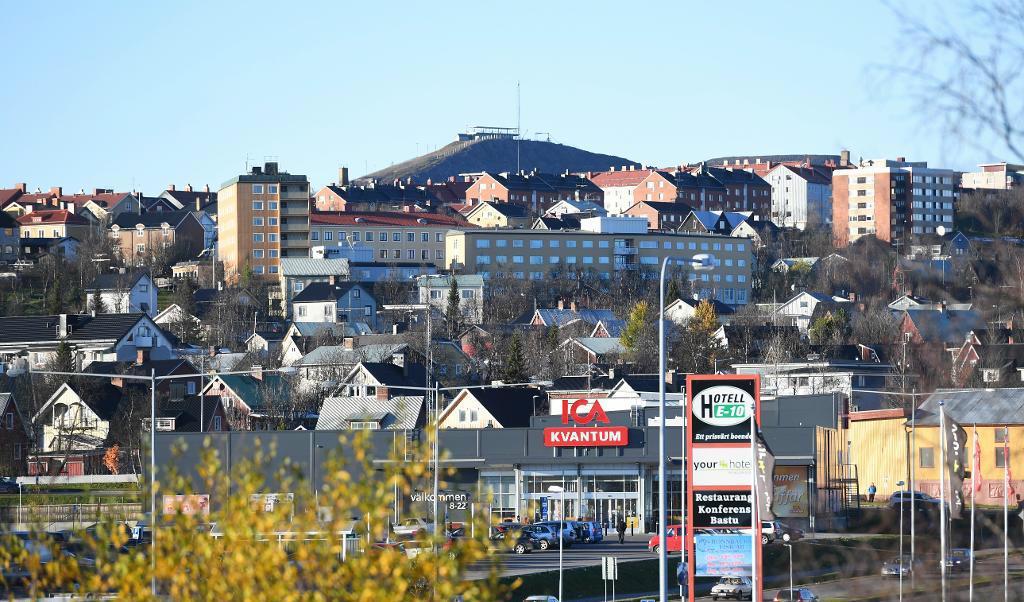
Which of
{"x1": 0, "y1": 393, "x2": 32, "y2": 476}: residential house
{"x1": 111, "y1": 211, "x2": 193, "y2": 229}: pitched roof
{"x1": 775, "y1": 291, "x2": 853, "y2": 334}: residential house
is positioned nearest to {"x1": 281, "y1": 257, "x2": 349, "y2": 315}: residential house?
{"x1": 111, "y1": 211, "x2": 193, "y2": 229}: pitched roof

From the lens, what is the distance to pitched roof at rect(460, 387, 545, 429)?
86.1 m

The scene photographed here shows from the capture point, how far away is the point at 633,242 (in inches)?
7008

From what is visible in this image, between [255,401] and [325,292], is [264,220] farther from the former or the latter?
[255,401]

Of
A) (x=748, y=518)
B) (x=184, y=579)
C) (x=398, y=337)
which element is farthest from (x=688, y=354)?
(x=184, y=579)

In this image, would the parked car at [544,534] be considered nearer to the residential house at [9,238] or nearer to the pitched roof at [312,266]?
Answer: the pitched roof at [312,266]

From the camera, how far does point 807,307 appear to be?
159 metres

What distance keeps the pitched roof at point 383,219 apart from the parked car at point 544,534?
127 meters

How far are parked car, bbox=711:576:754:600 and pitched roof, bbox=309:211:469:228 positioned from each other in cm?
14227

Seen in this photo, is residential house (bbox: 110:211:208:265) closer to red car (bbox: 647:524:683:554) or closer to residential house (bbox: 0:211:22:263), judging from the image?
residential house (bbox: 0:211:22:263)

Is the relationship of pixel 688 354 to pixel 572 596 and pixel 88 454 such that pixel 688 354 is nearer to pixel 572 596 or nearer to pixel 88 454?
pixel 88 454

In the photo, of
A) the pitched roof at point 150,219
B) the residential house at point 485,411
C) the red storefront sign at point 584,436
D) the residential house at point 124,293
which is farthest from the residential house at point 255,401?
the pitched roof at point 150,219

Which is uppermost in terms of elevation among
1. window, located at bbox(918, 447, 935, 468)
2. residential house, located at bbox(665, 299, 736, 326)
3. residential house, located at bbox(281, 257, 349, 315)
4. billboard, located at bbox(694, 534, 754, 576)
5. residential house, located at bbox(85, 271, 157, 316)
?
residential house, located at bbox(281, 257, 349, 315)

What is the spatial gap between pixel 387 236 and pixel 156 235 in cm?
2570

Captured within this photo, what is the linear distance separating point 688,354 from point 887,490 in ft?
164
